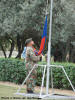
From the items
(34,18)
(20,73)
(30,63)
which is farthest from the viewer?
(34,18)

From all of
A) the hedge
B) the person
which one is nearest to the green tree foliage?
the hedge

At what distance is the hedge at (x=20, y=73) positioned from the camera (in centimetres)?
1080

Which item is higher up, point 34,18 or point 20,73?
point 34,18

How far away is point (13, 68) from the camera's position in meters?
12.8

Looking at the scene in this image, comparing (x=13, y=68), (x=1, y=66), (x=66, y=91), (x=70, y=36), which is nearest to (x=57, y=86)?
(x=66, y=91)

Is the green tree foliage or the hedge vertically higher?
the green tree foliage

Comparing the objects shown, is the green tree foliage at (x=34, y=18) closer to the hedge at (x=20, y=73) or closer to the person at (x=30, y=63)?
the hedge at (x=20, y=73)

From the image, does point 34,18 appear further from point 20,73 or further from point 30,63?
point 30,63

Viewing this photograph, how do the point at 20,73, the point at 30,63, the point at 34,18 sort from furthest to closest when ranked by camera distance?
the point at 34,18
the point at 20,73
the point at 30,63

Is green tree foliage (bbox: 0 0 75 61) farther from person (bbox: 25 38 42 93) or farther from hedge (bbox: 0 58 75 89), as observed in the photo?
person (bbox: 25 38 42 93)

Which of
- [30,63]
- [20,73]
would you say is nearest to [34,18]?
[20,73]

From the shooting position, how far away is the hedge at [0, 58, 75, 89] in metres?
10.8

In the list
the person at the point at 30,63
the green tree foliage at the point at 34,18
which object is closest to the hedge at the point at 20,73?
the person at the point at 30,63

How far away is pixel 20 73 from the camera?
12500mm
